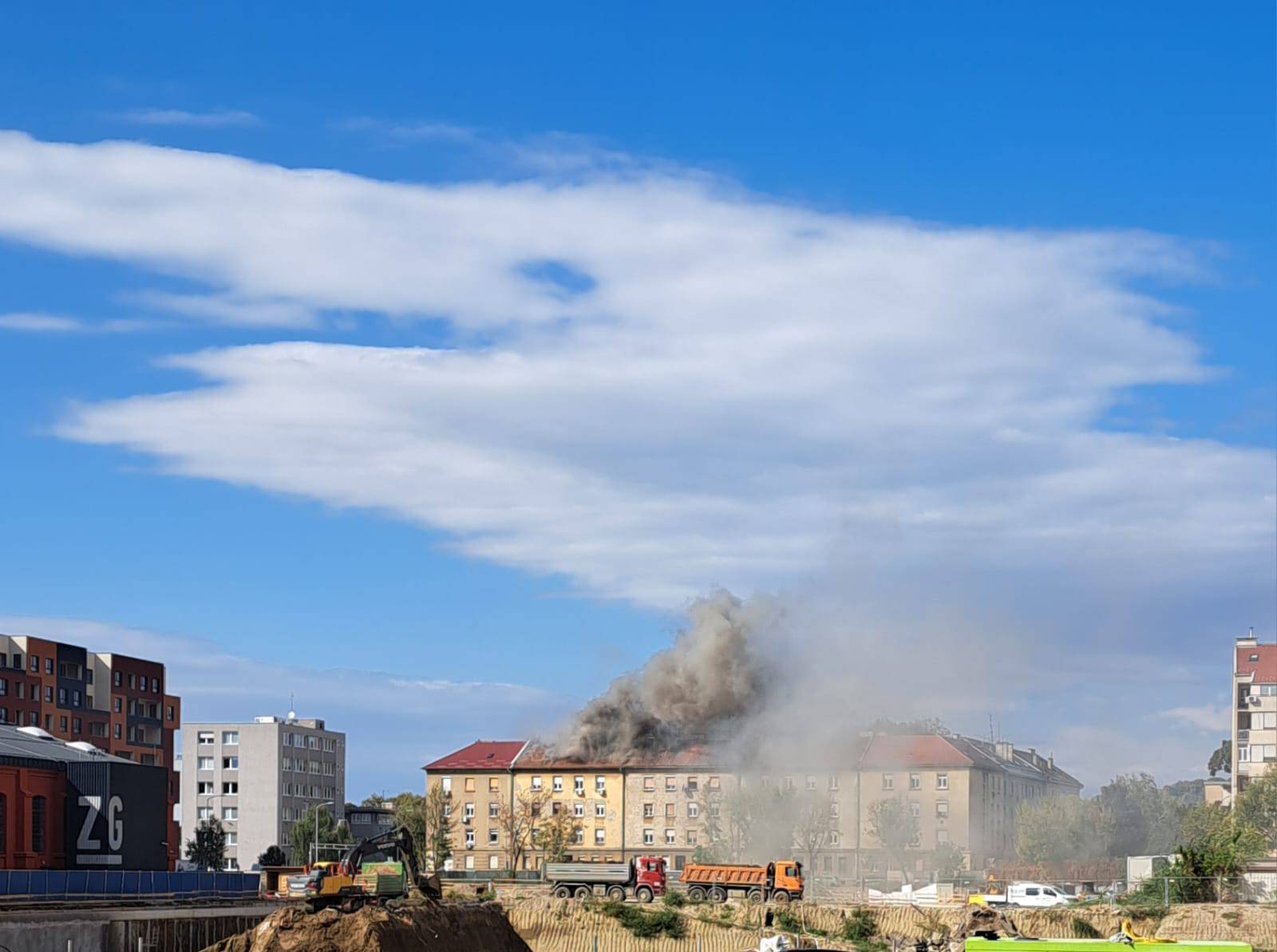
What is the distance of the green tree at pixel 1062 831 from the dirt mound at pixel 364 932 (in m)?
80.5

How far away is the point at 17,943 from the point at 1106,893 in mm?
67321

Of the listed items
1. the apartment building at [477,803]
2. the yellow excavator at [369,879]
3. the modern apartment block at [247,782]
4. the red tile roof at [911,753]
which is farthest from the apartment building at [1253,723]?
the yellow excavator at [369,879]

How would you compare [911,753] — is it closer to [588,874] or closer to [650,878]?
[650,878]

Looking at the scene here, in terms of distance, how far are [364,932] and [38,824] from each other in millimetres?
21656

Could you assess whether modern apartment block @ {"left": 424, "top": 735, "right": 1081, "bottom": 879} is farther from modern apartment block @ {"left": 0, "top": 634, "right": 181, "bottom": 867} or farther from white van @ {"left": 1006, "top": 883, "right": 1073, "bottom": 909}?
white van @ {"left": 1006, "top": 883, "right": 1073, "bottom": 909}

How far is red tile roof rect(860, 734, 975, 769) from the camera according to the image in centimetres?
14975

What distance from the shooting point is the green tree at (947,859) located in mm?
141125

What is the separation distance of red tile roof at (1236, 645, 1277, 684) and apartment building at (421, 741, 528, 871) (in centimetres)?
7591

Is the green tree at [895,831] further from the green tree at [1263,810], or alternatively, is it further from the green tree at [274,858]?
the green tree at [274,858]

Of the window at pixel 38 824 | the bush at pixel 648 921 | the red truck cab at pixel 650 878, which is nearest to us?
the window at pixel 38 824

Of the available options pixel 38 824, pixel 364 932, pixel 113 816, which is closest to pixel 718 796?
pixel 113 816

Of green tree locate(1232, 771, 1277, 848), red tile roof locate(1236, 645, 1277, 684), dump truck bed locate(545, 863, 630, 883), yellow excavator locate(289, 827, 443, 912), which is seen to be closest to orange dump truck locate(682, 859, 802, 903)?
dump truck bed locate(545, 863, 630, 883)

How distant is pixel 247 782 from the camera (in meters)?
190

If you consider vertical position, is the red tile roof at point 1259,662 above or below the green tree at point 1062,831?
above
